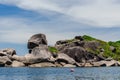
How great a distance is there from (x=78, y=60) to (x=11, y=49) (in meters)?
31.5

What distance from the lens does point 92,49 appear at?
573 feet

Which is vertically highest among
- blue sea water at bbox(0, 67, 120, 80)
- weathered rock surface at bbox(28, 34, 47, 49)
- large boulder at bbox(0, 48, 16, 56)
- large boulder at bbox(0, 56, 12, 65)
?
weathered rock surface at bbox(28, 34, 47, 49)

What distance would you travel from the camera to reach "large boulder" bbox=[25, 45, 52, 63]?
469 feet

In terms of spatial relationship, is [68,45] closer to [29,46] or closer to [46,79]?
[29,46]

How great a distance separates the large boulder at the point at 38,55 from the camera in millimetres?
142875

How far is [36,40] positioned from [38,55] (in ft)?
35.6

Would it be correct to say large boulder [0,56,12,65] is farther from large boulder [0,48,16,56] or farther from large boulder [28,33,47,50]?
large boulder [28,33,47,50]

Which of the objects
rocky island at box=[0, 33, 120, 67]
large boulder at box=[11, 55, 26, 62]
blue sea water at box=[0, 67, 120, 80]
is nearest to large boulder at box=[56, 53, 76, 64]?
rocky island at box=[0, 33, 120, 67]

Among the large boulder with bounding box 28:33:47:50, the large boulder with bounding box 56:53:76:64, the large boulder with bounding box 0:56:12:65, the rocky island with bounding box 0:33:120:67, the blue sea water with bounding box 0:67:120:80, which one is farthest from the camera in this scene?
the large boulder with bounding box 28:33:47:50

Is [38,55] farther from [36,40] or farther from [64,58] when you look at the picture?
[64,58]

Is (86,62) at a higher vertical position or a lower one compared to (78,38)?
lower

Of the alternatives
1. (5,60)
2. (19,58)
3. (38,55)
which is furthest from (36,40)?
(5,60)

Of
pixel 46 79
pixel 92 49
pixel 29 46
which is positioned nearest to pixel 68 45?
pixel 92 49

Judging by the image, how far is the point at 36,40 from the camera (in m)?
152
